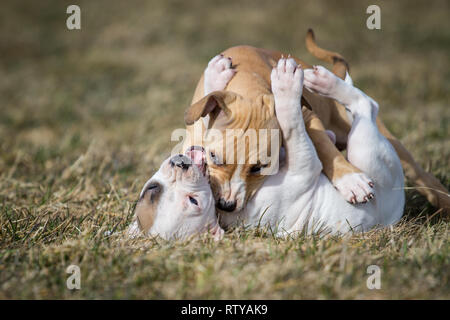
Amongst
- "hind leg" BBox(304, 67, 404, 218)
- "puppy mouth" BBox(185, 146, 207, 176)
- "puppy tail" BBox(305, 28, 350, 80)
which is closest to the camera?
"puppy mouth" BBox(185, 146, 207, 176)

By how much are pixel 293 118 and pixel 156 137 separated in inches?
140

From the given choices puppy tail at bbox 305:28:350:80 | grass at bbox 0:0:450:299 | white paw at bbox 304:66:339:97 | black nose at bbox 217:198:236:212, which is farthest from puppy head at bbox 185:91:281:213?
puppy tail at bbox 305:28:350:80

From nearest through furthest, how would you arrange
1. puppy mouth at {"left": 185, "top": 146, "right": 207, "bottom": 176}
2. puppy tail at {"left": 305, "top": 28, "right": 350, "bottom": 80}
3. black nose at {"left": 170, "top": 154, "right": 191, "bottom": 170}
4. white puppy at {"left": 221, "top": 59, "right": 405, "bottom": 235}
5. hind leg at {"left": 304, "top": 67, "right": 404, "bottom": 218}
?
black nose at {"left": 170, "top": 154, "right": 191, "bottom": 170}, puppy mouth at {"left": 185, "top": 146, "right": 207, "bottom": 176}, white puppy at {"left": 221, "top": 59, "right": 405, "bottom": 235}, hind leg at {"left": 304, "top": 67, "right": 404, "bottom": 218}, puppy tail at {"left": 305, "top": 28, "right": 350, "bottom": 80}

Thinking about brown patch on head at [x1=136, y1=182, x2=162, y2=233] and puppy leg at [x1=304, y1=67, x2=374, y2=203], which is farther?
puppy leg at [x1=304, y1=67, x2=374, y2=203]

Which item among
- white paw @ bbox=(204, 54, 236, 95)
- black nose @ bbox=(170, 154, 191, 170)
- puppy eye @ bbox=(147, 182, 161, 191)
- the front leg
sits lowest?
puppy eye @ bbox=(147, 182, 161, 191)

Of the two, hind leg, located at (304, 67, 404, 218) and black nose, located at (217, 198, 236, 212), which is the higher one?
hind leg, located at (304, 67, 404, 218)

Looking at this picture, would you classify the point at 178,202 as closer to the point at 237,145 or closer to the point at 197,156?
the point at 197,156

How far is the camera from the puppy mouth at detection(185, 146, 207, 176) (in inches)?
129

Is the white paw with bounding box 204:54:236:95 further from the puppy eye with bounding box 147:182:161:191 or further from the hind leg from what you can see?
the puppy eye with bounding box 147:182:161:191

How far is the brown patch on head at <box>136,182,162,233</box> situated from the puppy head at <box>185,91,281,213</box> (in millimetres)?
355

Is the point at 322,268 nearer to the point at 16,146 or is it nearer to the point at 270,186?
the point at 270,186

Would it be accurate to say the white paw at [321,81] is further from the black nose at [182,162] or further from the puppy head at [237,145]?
the black nose at [182,162]

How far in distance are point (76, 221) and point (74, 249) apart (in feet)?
2.31

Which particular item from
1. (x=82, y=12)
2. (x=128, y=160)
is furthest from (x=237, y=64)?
(x=82, y=12)
